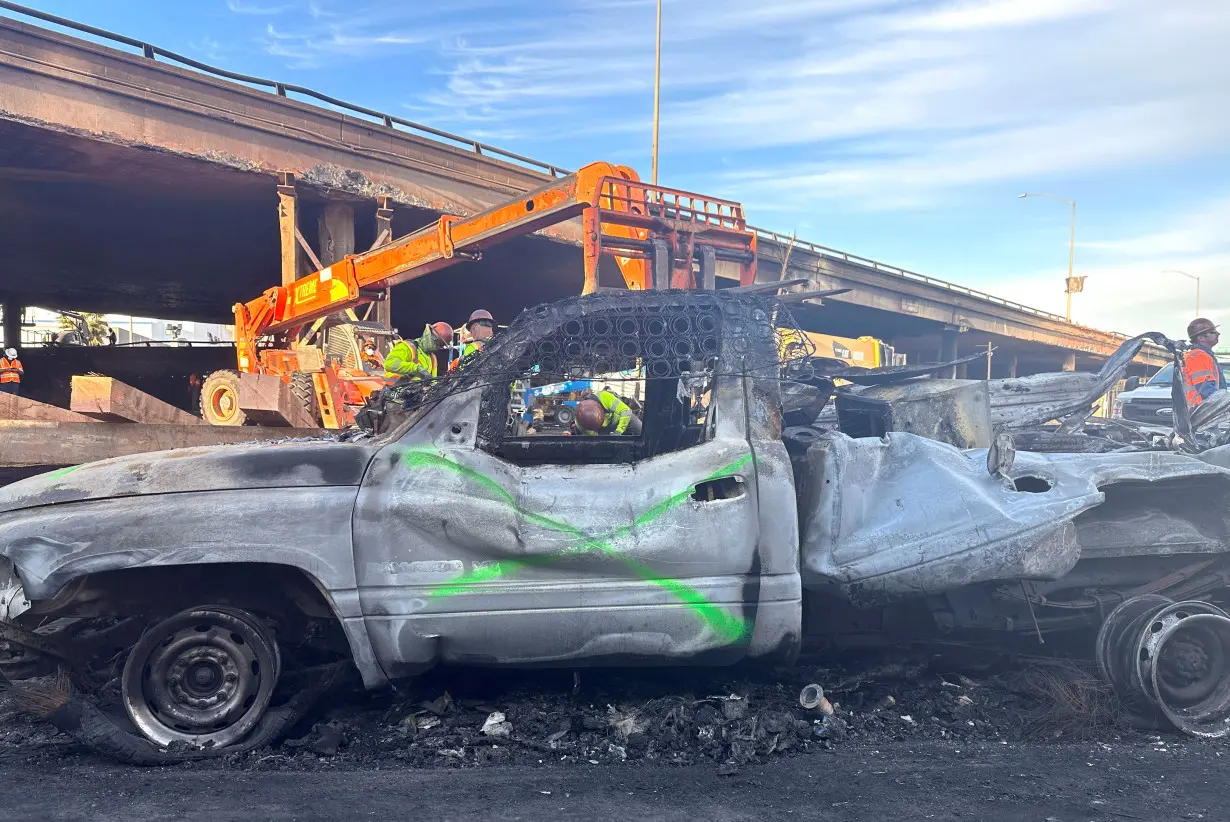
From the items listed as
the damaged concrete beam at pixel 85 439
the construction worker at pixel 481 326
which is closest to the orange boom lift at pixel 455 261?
the damaged concrete beam at pixel 85 439

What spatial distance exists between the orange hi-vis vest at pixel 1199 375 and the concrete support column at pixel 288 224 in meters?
12.7

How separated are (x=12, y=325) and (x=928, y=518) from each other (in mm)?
31681

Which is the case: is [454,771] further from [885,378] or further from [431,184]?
[431,184]

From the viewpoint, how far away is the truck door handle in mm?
3511

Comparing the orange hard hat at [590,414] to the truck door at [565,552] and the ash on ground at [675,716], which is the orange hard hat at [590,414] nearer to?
the truck door at [565,552]

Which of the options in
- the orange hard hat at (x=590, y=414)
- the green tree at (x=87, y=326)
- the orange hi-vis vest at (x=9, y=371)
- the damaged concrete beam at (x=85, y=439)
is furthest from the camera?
the green tree at (x=87, y=326)

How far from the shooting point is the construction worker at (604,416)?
4.61 m

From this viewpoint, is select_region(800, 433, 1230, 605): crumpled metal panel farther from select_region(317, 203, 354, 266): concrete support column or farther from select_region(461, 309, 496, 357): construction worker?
select_region(317, 203, 354, 266): concrete support column

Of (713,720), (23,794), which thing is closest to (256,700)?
(23,794)

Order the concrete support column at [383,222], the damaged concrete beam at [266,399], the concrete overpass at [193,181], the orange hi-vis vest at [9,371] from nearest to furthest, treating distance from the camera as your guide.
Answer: the damaged concrete beam at [266,399], the concrete overpass at [193,181], the concrete support column at [383,222], the orange hi-vis vest at [9,371]

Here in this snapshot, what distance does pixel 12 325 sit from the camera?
90.3ft

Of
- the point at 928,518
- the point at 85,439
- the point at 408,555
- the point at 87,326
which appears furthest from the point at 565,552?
the point at 87,326

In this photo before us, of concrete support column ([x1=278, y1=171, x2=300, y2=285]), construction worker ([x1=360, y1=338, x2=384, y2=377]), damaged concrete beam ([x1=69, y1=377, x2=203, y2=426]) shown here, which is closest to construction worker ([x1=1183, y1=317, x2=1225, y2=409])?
damaged concrete beam ([x1=69, y1=377, x2=203, y2=426])

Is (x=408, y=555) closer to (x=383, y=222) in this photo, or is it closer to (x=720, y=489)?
(x=720, y=489)
